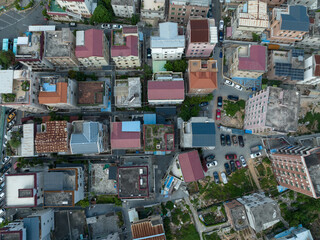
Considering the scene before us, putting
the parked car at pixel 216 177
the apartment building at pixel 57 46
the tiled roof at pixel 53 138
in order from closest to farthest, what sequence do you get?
the tiled roof at pixel 53 138
the apartment building at pixel 57 46
the parked car at pixel 216 177

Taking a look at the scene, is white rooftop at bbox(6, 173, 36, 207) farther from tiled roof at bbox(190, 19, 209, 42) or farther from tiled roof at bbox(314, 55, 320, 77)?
tiled roof at bbox(314, 55, 320, 77)

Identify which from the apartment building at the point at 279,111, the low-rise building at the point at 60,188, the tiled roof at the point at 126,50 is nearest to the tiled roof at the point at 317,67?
the apartment building at the point at 279,111

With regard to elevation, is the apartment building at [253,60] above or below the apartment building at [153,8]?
below

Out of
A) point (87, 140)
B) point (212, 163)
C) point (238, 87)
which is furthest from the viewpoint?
point (238, 87)

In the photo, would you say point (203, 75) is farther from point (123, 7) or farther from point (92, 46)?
point (92, 46)

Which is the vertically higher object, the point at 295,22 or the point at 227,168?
the point at 295,22

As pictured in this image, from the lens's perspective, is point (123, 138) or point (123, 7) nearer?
point (123, 138)

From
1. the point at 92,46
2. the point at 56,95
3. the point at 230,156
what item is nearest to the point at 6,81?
the point at 56,95

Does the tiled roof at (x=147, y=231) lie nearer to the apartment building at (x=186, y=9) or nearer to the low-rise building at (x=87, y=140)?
the low-rise building at (x=87, y=140)
